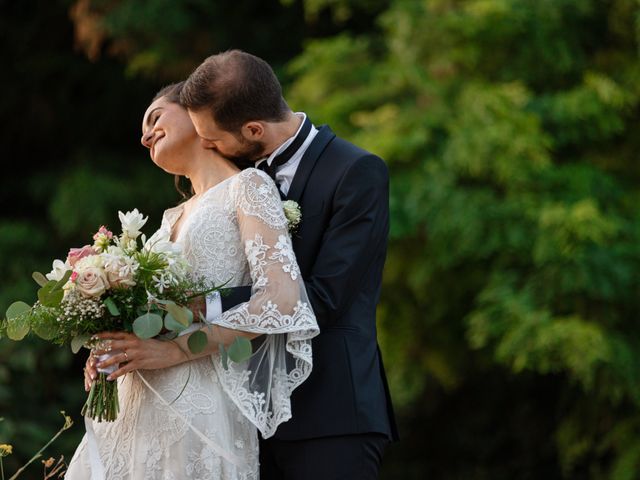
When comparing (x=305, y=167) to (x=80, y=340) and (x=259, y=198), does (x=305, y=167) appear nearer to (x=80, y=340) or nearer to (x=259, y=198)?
(x=259, y=198)

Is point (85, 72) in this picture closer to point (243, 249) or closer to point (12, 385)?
point (12, 385)

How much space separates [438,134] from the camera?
693 cm

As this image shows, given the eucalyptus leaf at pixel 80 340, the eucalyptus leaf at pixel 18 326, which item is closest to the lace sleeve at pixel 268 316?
the eucalyptus leaf at pixel 80 340

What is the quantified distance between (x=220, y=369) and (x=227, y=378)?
3cm

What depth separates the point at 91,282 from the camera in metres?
2.66

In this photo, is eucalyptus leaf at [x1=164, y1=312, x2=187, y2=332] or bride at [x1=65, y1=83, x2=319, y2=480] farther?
bride at [x1=65, y1=83, x2=319, y2=480]

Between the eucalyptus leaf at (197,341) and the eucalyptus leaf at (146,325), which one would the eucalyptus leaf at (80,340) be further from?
the eucalyptus leaf at (197,341)

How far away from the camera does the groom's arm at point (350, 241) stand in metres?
2.92

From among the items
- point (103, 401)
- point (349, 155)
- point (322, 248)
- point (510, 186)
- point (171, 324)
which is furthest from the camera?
point (510, 186)

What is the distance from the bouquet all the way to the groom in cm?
19

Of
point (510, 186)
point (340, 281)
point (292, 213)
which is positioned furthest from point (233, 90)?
point (510, 186)

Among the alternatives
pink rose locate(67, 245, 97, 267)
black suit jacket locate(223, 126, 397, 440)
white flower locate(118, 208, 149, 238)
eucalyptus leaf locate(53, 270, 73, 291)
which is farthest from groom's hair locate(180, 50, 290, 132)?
eucalyptus leaf locate(53, 270, 73, 291)

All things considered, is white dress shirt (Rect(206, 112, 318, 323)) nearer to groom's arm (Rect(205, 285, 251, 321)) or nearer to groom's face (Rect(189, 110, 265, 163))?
groom's face (Rect(189, 110, 265, 163))

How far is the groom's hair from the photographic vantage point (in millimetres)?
2961
